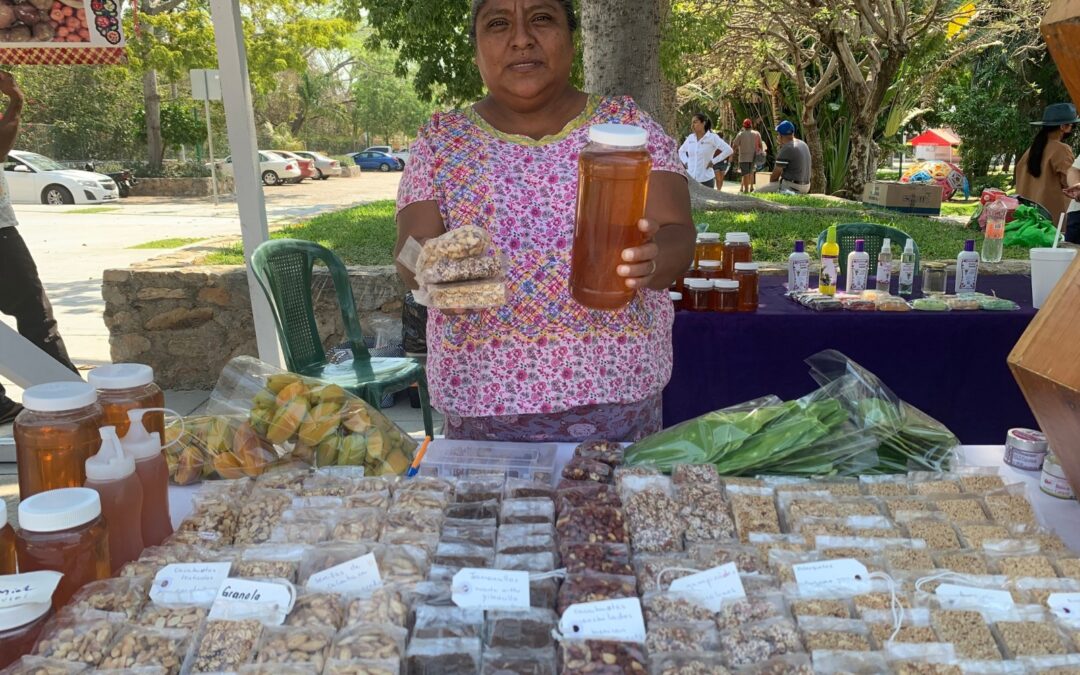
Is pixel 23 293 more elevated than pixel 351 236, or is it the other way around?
pixel 23 293

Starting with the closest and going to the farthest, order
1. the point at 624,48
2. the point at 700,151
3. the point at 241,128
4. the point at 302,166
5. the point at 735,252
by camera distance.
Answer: the point at 735,252 → the point at 241,128 → the point at 624,48 → the point at 700,151 → the point at 302,166

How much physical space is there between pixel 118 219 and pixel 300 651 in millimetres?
13256

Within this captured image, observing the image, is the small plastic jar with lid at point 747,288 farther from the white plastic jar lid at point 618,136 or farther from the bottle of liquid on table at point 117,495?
the bottle of liquid on table at point 117,495

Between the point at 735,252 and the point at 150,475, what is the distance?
315cm

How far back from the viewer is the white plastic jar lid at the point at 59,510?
3.92 ft

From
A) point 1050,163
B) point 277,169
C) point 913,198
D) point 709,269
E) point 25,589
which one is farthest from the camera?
point 277,169

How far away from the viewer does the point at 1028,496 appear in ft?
5.21

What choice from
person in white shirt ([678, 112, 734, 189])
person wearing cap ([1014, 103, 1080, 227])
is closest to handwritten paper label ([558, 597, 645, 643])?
person wearing cap ([1014, 103, 1080, 227])

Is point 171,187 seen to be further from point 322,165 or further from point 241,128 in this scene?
point 322,165

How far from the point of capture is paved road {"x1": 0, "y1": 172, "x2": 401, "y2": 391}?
21.4 feet

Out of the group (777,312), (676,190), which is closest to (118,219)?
(777,312)

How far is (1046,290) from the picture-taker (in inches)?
122

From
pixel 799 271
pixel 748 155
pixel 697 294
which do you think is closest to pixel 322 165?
pixel 748 155

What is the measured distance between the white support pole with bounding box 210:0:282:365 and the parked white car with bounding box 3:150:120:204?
1.10 m
